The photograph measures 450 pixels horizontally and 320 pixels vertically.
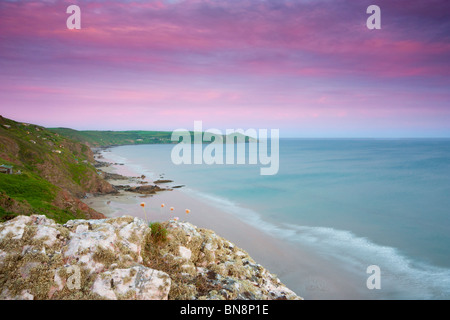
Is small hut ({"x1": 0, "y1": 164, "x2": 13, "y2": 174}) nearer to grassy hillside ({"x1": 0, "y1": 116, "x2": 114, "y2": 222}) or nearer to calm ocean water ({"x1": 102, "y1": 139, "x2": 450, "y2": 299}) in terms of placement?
grassy hillside ({"x1": 0, "y1": 116, "x2": 114, "y2": 222})

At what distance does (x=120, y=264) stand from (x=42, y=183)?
23.6 m

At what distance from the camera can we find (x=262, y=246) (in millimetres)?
24984

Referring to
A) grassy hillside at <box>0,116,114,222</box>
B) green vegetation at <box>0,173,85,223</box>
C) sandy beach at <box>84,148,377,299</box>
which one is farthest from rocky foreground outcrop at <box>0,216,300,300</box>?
green vegetation at <box>0,173,85,223</box>

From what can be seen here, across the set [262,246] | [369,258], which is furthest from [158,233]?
[369,258]

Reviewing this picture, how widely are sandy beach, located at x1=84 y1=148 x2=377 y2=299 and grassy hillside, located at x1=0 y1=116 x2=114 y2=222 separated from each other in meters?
3.95

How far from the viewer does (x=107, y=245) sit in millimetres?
5852

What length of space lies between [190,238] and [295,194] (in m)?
45.2

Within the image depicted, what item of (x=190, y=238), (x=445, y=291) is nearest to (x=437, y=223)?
(x=445, y=291)

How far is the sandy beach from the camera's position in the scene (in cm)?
1806

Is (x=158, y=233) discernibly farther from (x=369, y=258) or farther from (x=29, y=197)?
(x=369, y=258)

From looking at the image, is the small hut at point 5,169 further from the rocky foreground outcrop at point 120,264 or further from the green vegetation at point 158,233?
the green vegetation at point 158,233

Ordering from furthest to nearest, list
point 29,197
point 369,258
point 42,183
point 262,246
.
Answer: point 262,246 → point 42,183 → point 369,258 → point 29,197

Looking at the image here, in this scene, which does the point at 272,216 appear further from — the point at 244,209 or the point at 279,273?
the point at 279,273

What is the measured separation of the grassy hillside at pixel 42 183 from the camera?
1847 cm
